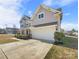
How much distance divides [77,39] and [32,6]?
3.05 feet

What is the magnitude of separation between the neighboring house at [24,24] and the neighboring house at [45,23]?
0.22 ft

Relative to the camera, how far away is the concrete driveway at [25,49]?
197 cm

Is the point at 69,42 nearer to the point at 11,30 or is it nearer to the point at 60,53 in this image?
the point at 60,53

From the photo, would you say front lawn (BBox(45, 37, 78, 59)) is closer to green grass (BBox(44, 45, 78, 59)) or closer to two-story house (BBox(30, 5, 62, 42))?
green grass (BBox(44, 45, 78, 59))

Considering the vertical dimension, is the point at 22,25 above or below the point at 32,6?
below

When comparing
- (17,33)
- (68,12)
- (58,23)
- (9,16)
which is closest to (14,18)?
(9,16)

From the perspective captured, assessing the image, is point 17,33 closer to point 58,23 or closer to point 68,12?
point 58,23

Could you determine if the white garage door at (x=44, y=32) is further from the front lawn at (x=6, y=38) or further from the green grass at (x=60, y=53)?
the front lawn at (x=6, y=38)

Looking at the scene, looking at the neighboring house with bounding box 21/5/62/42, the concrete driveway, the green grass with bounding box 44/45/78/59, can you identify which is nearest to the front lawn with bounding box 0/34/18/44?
the concrete driveway

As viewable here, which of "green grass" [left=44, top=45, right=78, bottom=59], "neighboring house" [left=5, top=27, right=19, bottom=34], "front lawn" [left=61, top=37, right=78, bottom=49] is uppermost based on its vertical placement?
"neighboring house" [left=5, top=27, right=19, bottom=34]

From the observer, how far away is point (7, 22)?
6.81ft

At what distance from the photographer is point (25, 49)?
2.08 m

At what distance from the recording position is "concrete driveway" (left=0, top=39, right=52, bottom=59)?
197cm

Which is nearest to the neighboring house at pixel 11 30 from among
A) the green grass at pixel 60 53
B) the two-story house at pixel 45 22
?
the two-story house at pixel 45 22
